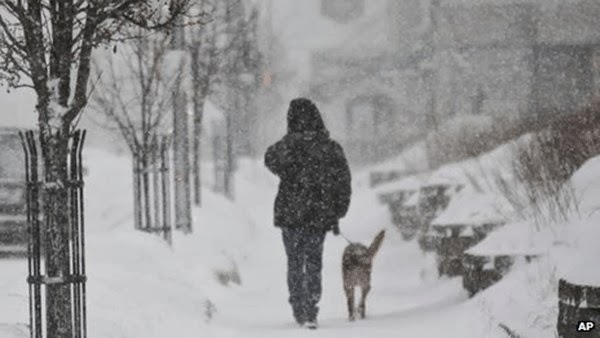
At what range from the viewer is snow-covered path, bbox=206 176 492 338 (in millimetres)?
9516

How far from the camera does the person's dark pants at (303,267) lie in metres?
10.1

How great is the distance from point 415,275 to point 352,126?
42.0 meters

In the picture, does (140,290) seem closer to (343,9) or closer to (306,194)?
(306,194)

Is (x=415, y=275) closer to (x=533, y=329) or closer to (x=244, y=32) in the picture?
(x=533, y=329)

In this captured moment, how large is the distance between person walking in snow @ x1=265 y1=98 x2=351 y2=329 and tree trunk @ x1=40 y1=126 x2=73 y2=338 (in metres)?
3.85

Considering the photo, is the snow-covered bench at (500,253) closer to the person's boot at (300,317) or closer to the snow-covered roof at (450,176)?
the person's boot at (300,317)

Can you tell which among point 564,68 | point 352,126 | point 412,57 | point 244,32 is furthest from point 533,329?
point 352,126

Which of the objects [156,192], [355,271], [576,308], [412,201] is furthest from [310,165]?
[412,201]

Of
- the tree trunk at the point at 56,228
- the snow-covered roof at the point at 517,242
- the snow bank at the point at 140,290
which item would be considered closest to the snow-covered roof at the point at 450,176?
the snow bank at the point at 140,290

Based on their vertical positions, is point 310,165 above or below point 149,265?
above

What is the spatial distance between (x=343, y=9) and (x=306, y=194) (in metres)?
49.5

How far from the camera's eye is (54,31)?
20.7ft

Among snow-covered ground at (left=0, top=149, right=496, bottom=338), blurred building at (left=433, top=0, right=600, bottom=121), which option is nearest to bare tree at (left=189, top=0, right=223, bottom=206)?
snow-covered ground at (left=0, top=149, right=496, bottom=338)

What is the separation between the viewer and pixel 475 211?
14625mm
